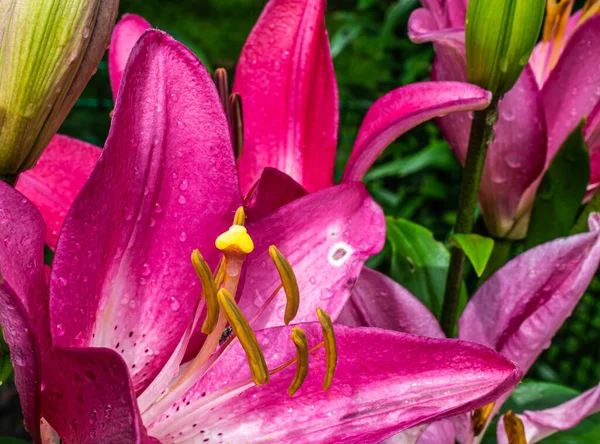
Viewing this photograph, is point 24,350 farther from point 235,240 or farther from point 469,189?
point 469,189

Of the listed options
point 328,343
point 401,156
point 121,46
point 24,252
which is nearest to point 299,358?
point 328,343

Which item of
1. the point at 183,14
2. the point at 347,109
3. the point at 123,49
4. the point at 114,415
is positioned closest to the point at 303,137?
the point at 123,49

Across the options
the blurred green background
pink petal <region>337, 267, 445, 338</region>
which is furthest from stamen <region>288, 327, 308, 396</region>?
the blurred green background

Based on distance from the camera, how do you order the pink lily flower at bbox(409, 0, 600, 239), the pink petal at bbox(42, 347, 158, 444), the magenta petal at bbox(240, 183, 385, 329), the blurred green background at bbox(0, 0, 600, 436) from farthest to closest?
the blurred green background at bbox(0, 0, 600, 436) < the pink lily flower at bbox(409, 0, 600, 239) < the magenta petal at bbox(240, 183, 385, 329) < the pink petal at bbox(42, 347, 158, 444)

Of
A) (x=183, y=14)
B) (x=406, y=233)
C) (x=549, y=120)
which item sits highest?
(x=549, y=120)

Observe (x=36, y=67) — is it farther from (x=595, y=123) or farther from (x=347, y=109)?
(x=347, y=109)

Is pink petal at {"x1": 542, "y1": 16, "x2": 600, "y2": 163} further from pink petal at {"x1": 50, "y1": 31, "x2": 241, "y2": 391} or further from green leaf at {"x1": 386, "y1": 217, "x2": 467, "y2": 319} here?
pink petal at {"x1": 50, "y1": 31, "x2": 241, "y2": 391}
